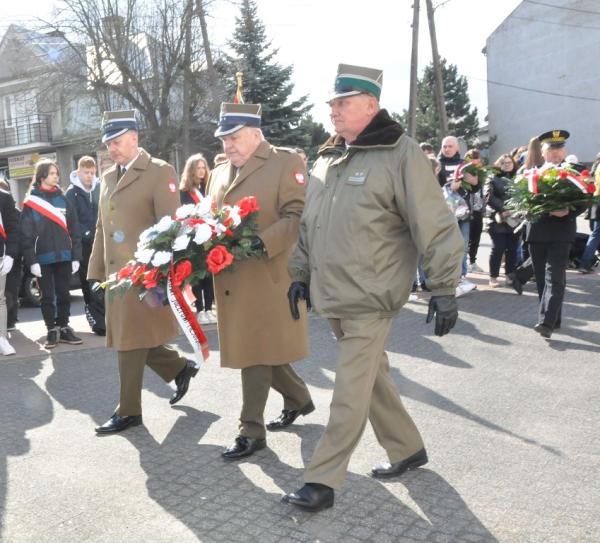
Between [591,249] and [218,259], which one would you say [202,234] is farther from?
[591,249]

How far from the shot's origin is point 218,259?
448cm

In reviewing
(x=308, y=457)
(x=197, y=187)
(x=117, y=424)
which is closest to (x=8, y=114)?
(x=197, y=187)

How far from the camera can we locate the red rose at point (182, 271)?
4.66 m

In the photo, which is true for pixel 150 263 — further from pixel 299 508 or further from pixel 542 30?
pixel 542 30

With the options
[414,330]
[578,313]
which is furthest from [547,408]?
[578,313]

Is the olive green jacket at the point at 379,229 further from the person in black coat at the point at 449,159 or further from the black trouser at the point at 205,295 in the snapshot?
the person in black coat at the point at 449,159

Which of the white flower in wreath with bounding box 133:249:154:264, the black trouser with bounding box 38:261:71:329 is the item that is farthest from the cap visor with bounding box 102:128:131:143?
the black trouser with bounding box 38:261:71:329

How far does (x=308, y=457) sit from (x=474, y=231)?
8.13m

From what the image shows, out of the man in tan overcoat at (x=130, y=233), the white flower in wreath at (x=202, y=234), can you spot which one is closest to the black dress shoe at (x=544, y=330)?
the man in tan overcoat at (x=130, y=233)

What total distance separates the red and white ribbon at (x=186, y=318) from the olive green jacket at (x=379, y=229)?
41.8 inches

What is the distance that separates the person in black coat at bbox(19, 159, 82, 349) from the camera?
8.37m

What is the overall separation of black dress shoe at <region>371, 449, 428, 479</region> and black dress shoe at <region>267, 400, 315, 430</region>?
39.2 inches

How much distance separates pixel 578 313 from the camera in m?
8.79

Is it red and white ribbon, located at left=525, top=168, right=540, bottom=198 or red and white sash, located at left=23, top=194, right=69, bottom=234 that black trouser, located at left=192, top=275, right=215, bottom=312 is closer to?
red and white sash, located at left=23, top=194, right=69, bottom=234
